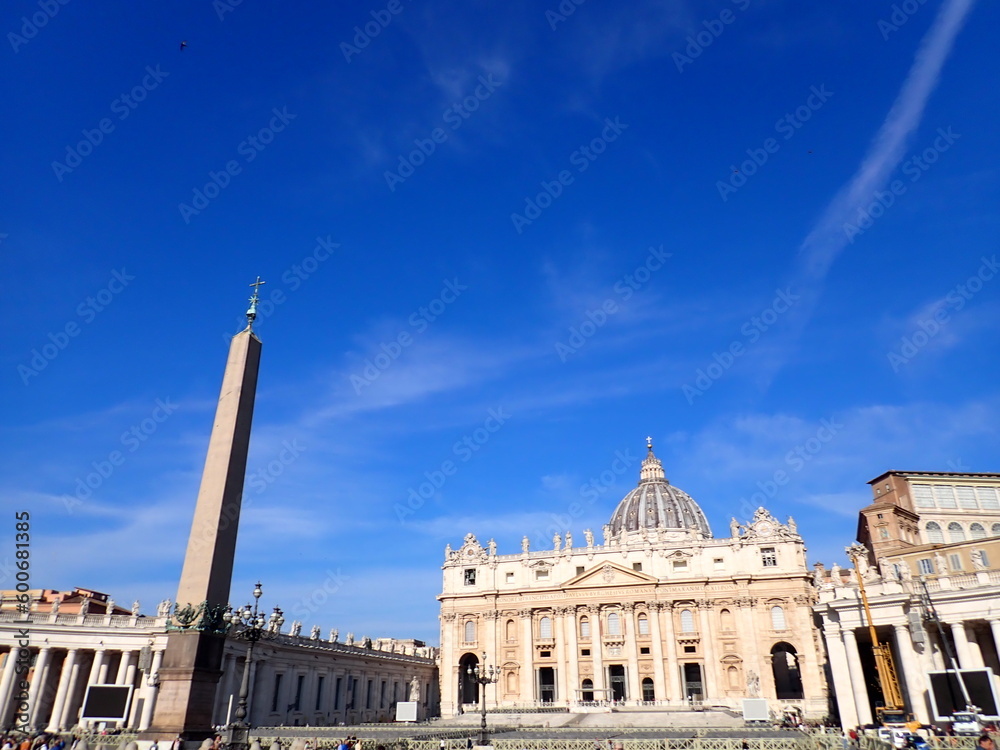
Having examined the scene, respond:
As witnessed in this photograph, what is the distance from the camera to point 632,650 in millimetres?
64000

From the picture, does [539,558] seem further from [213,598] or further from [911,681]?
[213,598]

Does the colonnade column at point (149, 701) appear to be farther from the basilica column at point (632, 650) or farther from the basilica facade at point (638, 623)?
the basilica column at point (632, 650)

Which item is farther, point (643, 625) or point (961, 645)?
point (643, 625)

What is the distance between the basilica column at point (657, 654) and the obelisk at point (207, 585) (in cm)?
5318

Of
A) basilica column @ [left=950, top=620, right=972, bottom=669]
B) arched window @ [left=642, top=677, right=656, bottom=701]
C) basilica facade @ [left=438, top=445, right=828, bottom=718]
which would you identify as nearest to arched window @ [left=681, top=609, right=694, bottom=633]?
basilica facade @ [left=438, top=445, right=828, bottom=718]

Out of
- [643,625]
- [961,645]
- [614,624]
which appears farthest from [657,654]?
[961,645]

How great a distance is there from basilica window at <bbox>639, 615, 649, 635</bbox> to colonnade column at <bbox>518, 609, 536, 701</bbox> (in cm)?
1030

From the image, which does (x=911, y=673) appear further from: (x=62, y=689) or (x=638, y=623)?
A: (x=62, y=689)

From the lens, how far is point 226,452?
59.2ft

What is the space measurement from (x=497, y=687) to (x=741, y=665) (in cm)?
2234

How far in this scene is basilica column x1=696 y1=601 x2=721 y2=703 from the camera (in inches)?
2388

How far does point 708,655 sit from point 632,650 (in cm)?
656

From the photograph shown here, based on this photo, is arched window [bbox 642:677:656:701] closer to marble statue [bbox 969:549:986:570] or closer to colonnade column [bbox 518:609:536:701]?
colonnade column [bbox 518:609:536:701]

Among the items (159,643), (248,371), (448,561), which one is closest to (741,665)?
(448,561)
